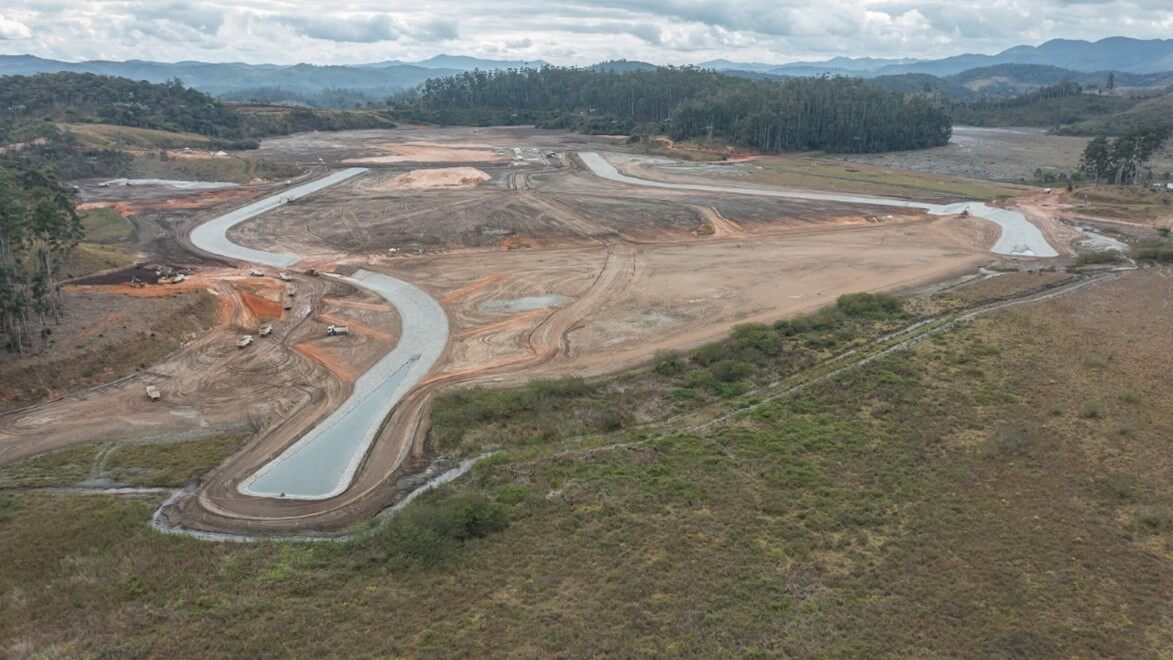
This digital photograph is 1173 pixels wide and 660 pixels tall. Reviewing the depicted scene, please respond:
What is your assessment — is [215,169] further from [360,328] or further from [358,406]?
[358,406]

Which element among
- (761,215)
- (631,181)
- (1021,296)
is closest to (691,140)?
(631,181)

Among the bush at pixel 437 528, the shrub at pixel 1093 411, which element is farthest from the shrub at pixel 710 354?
the bush at pixel 437 528

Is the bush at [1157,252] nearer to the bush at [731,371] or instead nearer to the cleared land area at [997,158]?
the bush at [731,371]

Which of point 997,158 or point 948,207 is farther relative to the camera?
point 997,158

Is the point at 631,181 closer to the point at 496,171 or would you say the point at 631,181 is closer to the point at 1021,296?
the point at 496,171

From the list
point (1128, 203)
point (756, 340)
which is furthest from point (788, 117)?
point (756, 340)

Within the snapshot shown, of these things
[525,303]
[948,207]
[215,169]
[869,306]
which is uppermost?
[215,169]

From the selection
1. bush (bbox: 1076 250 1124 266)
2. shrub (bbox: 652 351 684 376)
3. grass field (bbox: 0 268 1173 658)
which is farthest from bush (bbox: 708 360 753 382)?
bush (bbox: 1076 250 1124 266)
